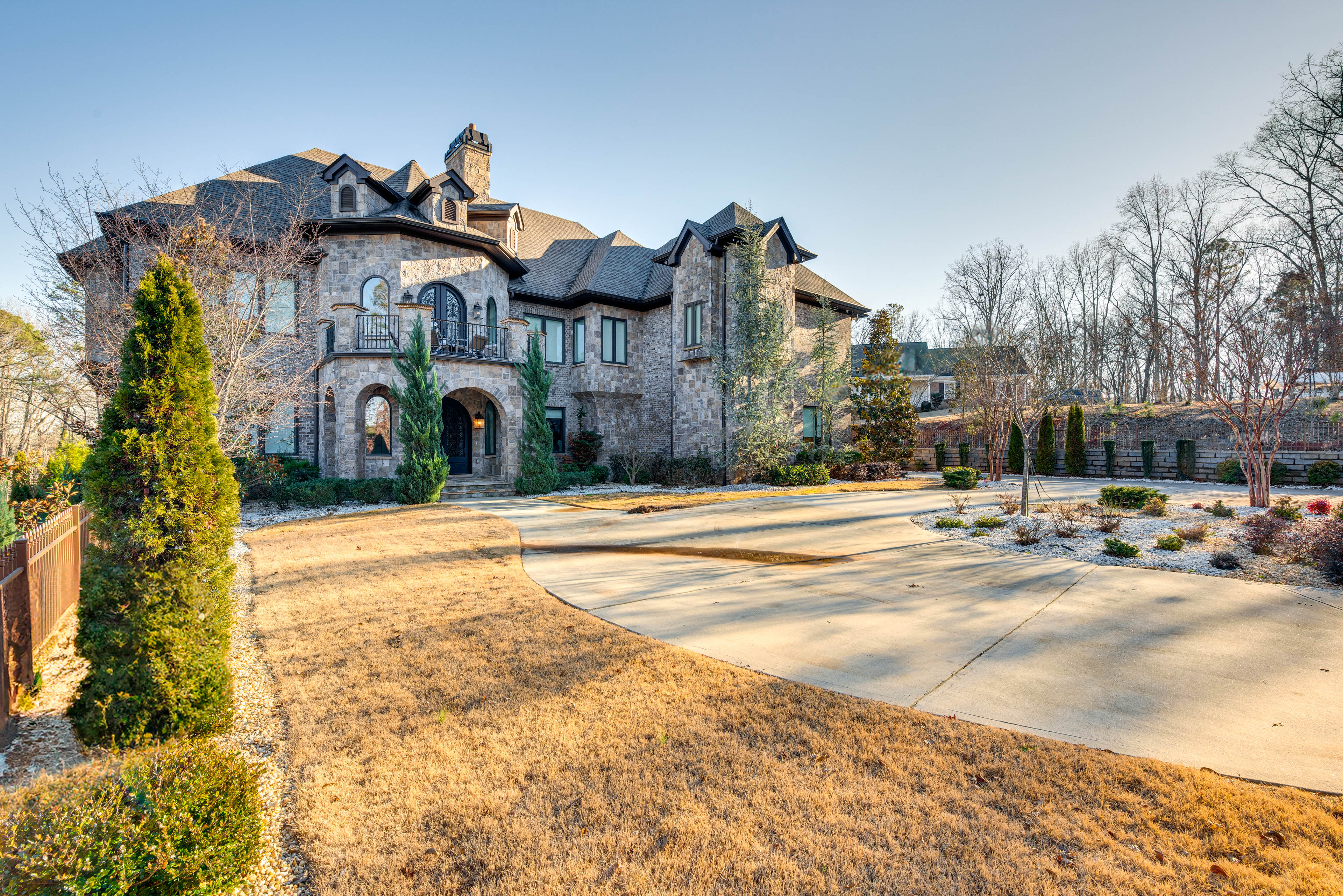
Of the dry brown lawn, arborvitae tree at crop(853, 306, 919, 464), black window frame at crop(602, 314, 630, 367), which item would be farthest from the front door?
the dry brown lawn

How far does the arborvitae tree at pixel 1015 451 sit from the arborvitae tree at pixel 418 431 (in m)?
20.6

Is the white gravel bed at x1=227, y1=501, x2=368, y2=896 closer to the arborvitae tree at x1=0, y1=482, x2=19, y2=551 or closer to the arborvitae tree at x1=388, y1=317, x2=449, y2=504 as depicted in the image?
the arborvitae tree at x1=0, y1=482, x2=19, y2=551

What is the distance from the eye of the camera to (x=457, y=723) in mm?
3557

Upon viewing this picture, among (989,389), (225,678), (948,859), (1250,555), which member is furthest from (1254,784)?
(989,389)

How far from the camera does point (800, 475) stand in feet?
60.5

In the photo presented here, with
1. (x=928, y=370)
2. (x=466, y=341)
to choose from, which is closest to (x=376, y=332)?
(x=466, y=341)

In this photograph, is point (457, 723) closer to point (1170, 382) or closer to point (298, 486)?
point (298, 486)

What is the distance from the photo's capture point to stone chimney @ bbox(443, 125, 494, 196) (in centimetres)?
1938

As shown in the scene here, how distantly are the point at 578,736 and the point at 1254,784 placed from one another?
3.48m

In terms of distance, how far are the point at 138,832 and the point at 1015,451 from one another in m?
26.7

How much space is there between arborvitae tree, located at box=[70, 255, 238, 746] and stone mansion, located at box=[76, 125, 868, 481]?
12.4m

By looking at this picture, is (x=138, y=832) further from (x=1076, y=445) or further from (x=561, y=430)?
(x=1076, y=445)

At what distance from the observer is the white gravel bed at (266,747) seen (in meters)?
2.42

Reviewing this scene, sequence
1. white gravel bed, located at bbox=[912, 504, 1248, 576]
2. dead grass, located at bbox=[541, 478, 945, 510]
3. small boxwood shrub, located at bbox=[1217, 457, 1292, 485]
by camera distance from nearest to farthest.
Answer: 1. white gravel bed, located at bbox=[912, 504, 1248, 576]
2. dead grass, located at bbox=[541, 478, 945, 510]
3. small boxwood shrub, located at bbox=[1217, 457, 1292, 485]
